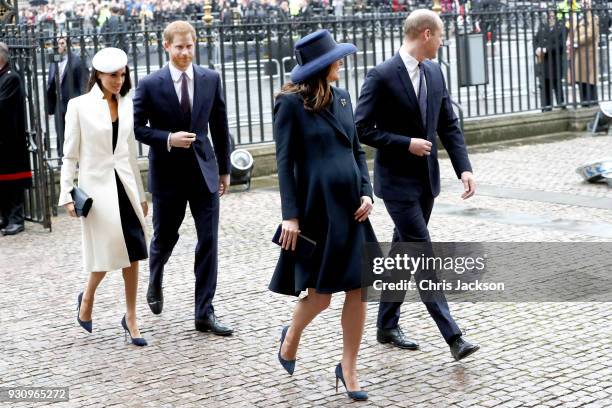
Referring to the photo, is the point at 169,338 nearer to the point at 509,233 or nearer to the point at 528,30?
the point at 509,233

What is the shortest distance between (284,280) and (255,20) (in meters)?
8.79

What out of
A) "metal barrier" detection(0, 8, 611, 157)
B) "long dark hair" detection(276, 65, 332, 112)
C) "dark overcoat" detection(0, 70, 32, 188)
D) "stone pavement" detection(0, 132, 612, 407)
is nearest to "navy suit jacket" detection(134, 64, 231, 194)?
"stone pavement" detection(0, 132, 612, 407)

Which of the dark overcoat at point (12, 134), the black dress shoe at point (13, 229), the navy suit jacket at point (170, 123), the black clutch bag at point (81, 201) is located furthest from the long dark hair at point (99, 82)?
the black dress shoe at point (13, 229)

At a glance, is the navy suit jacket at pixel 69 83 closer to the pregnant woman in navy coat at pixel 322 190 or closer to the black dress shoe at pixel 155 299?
the black dress shoe at pixel 155 299

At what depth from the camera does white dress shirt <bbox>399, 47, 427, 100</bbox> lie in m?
6.55

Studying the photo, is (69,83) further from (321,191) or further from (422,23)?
(321,191)

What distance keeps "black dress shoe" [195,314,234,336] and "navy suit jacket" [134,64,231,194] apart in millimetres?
752

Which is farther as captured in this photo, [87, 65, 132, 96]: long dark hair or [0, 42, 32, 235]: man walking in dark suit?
[0, 42, 32, 235]: man walking in dark suit

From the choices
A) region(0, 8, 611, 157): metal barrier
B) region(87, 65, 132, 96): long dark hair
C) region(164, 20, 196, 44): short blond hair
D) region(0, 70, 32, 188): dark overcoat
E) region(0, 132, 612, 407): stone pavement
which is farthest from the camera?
region(0, 8, 611, 157): metal barrier

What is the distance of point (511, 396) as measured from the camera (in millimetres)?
5766

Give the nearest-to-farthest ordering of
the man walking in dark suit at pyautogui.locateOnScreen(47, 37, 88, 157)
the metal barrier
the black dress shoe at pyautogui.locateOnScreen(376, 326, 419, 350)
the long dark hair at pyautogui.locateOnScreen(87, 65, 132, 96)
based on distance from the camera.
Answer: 1. the black dress shoe at pyautogui.locateOnScreen(376, 326, 419, 350)
2. the long dark hair at pyautogui.locateOnScreen(87, 65, 132, 96)
3. the man walking in dark suit at pyautogui.locateOnScreen(47, 37, 88, 157)
4. the metal barrier

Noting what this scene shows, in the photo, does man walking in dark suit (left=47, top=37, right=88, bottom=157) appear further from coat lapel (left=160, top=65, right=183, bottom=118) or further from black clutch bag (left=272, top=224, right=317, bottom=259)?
black clutch bag (left=272, top=224, right=317, bottom=259)

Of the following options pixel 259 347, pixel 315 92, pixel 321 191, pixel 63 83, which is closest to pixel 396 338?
pixel 259 347

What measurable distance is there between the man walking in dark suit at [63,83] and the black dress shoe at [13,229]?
1608 mm
